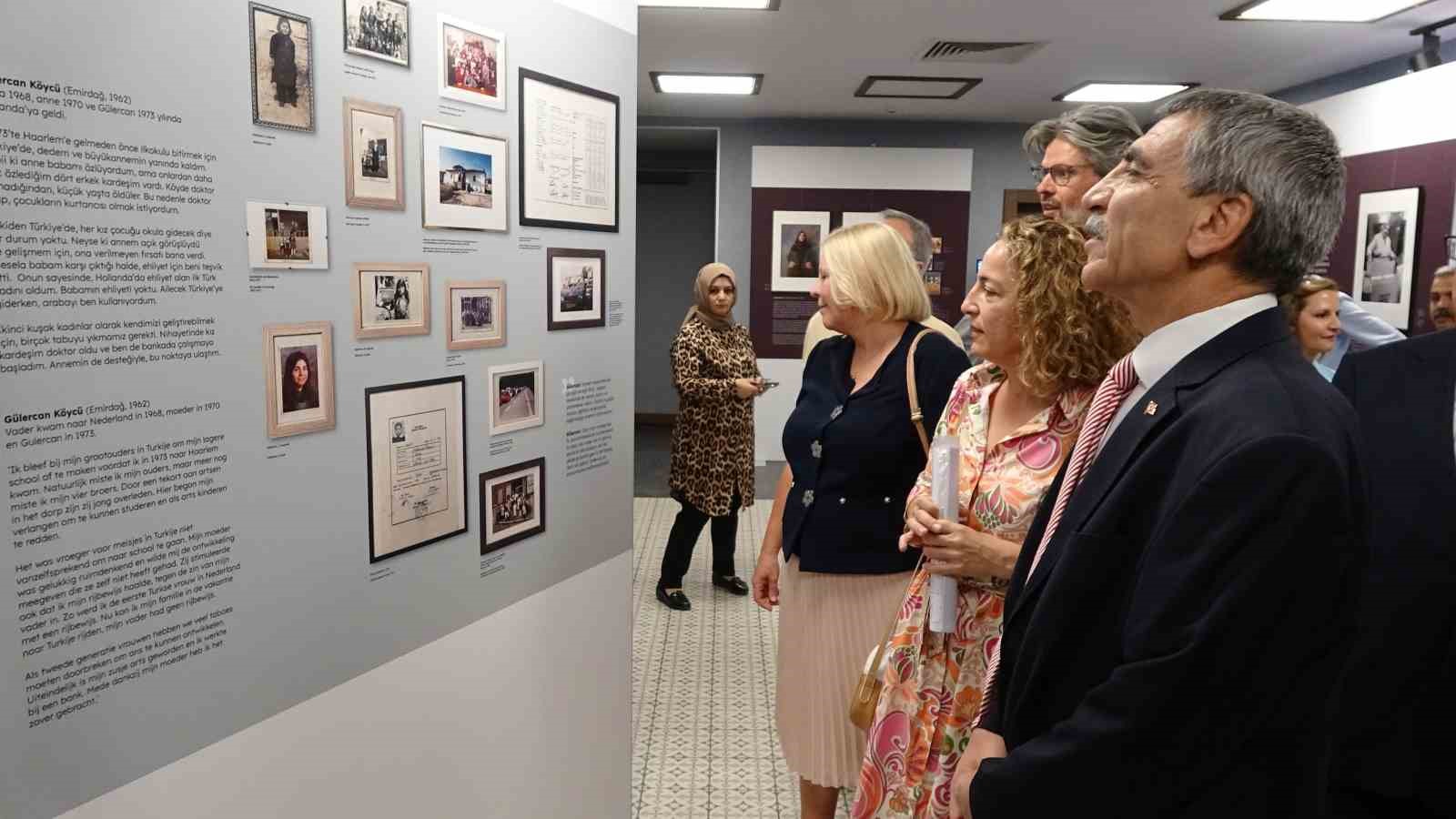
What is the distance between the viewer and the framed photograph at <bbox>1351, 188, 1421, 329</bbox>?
596 cm

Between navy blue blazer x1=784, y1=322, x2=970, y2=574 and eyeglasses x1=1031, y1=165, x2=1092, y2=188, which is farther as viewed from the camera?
eyeglasses x1=1031, y1=165, x2=1092, y2=188

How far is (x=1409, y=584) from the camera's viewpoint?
190 centimetres

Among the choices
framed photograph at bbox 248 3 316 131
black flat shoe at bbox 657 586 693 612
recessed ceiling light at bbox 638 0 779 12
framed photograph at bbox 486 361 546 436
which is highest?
recessed ceiling light at bbox 638 0 779 12

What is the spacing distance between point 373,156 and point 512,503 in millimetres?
796

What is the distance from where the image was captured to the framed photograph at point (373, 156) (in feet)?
5.35

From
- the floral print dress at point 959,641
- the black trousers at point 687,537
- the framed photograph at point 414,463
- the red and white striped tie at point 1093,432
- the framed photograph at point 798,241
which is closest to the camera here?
the red and white striped tie at point 1093,432

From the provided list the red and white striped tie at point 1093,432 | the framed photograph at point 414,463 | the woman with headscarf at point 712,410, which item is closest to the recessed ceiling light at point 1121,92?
the woman with headscarf at point 712,410

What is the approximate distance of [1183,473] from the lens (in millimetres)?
1166

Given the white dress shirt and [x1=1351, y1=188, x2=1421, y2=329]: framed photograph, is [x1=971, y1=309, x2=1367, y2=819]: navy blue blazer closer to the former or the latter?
the white dress shirt

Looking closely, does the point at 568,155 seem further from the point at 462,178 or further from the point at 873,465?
the point at 873,465

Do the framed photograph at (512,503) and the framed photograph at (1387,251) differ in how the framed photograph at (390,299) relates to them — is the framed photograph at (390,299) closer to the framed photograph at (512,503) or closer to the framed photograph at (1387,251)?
the framed photograph at (512,503)

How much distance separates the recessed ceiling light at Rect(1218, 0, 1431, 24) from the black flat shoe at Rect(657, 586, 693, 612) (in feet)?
14.2

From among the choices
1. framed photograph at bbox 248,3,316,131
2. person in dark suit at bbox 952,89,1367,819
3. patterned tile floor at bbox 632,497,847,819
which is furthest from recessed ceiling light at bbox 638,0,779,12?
person in dark suit at bbox 952,89,1367,819

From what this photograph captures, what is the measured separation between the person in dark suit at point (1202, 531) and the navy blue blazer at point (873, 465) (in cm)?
97
